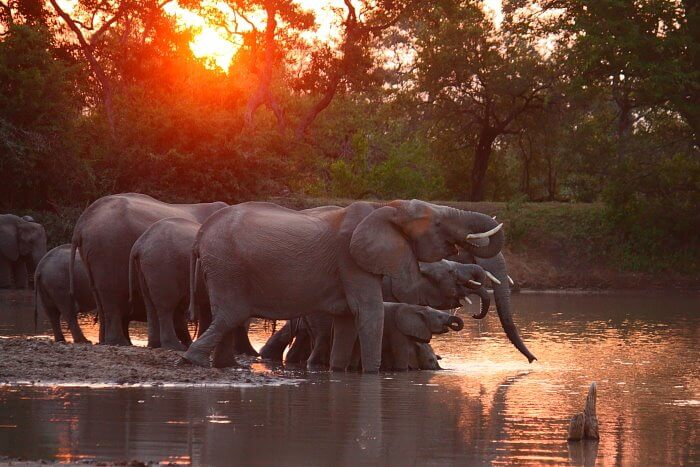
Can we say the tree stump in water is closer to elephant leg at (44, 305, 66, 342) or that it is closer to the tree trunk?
elephant leg at (44, 305, 66, 342)

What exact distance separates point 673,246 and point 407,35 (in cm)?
4204

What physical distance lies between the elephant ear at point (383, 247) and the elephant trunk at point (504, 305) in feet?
6.06

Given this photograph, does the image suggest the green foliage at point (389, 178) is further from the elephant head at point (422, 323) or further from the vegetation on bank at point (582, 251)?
the elephant head at point (422, 323)

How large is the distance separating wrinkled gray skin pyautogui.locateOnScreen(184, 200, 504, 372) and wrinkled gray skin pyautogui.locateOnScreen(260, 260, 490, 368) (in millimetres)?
936

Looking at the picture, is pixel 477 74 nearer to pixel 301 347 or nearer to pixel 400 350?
pixel 301 347

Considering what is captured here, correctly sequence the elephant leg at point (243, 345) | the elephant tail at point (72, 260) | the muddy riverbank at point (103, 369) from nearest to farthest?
the muddy riverbank at point (103, 369)
the elephant leg at point (243, 345)
the elephant tail at point (72, 260)

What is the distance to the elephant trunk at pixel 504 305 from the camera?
57.0 feet

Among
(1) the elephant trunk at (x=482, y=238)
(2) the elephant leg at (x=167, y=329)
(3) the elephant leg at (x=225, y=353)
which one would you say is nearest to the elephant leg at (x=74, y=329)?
(2) the elephant leg at (x=167, y=329)

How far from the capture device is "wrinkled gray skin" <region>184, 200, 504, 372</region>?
1565 centimetres

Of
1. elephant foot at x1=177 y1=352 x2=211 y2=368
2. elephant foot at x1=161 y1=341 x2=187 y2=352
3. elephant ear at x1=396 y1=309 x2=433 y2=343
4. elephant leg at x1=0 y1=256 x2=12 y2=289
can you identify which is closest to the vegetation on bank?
elephant leg at x1=0 y1=256 x2=12 y2=289

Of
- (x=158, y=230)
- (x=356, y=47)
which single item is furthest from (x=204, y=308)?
(x=356, y=47)

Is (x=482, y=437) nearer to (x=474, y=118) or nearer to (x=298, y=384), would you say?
(x=298, y=384)

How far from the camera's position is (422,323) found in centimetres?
1630

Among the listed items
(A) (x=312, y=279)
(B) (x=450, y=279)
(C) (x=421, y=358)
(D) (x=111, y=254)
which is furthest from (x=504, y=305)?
(D) (x=111, y=254)
